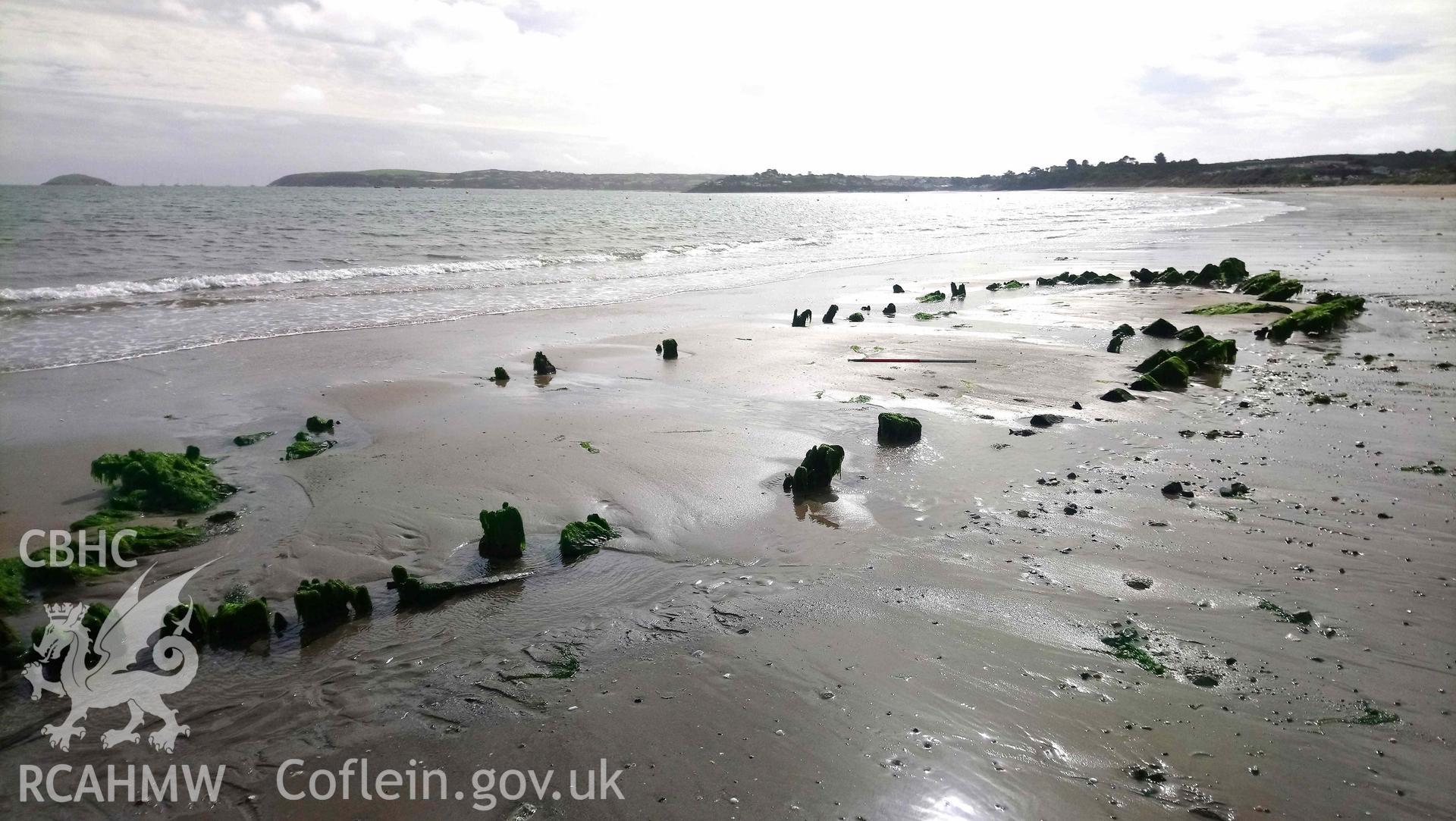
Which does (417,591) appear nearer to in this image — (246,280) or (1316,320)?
(1316,320)

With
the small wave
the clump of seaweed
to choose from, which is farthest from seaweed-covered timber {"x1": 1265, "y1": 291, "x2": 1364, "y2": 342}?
the small wave

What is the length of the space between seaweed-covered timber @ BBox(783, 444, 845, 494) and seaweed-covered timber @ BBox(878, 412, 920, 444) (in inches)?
50.5

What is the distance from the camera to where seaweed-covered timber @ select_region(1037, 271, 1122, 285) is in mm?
19450

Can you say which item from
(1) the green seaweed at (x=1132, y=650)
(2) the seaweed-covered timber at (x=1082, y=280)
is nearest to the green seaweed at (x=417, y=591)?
(1) the green seaweed at (x=1132, y=650)

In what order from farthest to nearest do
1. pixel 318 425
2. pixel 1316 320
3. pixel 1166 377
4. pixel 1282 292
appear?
1. pixel 1282 292
2. pixel 1316 320
3. pixel 1166 377
4. pixel 318 425

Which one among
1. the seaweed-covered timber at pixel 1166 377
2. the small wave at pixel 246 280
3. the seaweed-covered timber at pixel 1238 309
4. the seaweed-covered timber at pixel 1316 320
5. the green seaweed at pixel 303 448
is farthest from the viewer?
the small wave at pixel 246 280

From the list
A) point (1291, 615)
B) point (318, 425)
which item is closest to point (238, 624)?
point (318, 425)

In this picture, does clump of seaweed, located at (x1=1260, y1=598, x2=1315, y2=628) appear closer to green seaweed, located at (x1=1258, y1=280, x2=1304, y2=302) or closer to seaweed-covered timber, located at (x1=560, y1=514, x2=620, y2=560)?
seaweed-covered timber, located at (x1=560, y1=514, x2=620, y2=560)

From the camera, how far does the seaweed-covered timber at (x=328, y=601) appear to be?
461cm

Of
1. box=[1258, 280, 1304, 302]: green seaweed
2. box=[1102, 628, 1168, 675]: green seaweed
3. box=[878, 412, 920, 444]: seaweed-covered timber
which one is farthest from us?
box=[1258, 280, 1304, 302]: green seaweed

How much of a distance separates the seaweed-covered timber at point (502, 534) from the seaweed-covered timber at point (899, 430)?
3.86 meters

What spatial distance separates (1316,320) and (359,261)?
25657 mm

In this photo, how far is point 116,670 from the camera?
424 centimetres

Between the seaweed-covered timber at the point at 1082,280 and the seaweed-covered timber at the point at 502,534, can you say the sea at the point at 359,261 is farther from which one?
the seaweed-covered timber at the point at 502,534
